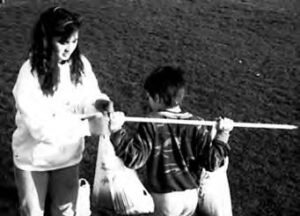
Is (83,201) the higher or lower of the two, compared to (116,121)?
lower

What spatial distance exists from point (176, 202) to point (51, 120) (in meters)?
0.79

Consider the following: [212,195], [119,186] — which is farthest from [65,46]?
[212,195]

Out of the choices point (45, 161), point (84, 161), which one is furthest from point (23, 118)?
point (84, 161)

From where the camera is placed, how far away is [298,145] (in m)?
5.19

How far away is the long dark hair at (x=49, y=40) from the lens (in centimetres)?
284

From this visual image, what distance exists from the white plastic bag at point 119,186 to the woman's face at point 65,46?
0.49m

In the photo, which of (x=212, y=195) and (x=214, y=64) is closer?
(x=212, y=195)

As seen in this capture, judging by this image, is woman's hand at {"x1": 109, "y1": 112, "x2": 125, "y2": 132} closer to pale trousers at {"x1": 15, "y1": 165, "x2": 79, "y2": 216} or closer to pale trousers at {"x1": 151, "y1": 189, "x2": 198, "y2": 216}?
pale trousers at {"x1": 151, "y1": 189, "x2": 198, "y2": 216}

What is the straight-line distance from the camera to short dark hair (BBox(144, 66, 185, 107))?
2734mm

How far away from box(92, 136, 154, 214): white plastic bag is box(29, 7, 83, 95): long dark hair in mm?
426

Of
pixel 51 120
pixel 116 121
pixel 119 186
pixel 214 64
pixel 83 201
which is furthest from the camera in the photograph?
pixel 214 64

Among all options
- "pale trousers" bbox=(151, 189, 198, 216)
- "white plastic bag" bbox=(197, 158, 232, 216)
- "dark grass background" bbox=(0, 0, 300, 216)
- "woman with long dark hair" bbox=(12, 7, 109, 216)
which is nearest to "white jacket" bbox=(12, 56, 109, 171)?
"woman with long dark hair" bbox=(12, 7, 109, 216)

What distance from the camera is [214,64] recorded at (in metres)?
7.06

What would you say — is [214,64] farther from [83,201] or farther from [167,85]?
[167,85]
